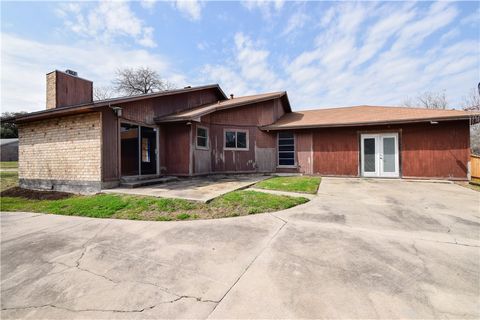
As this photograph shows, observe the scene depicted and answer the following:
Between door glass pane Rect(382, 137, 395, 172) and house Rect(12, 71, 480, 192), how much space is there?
4 cm

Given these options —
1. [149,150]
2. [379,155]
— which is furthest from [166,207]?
[379,155]

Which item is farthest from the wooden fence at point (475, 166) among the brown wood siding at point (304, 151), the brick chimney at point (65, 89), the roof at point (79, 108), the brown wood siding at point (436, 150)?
the brick chimney at point (65, 89)

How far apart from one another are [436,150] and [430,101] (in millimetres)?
26553

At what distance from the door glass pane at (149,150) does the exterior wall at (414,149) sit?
835 cm

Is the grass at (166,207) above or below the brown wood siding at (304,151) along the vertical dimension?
below

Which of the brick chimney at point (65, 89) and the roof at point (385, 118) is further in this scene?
the brick chimney at point (65, 89)

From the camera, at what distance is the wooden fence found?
8.88 meters

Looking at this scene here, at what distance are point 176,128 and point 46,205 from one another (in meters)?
5.43

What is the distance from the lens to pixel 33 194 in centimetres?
873

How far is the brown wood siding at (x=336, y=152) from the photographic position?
11195mm

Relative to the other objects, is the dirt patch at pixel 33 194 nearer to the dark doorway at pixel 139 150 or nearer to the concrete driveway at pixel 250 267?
the dark doorway at pixel 139 150

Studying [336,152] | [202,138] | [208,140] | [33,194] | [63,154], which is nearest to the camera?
[63,154]

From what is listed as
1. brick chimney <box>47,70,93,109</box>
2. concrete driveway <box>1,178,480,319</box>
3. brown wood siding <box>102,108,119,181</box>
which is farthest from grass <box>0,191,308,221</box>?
brick chimney <box>47,70,93,109</box>

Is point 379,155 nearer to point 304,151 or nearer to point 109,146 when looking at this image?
point 304,151
